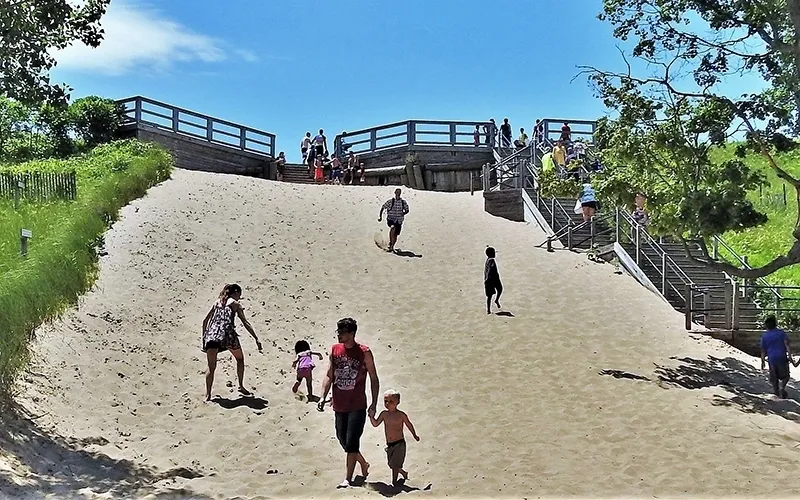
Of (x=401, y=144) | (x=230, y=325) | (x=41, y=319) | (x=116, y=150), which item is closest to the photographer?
(x=230, y=325)

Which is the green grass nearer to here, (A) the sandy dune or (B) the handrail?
(A) the sandy dune

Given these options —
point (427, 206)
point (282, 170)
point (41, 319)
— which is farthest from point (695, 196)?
point (282, 170)

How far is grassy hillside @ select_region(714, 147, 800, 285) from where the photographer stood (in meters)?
24.8

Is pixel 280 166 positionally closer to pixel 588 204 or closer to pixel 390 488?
pixel 588 204

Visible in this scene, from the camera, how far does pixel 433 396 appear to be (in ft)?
42.9

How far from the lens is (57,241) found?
15867 mm

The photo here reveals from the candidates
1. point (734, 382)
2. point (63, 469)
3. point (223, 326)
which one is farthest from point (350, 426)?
point (734, 382)

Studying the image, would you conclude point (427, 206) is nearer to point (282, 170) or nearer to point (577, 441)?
point (282, 170)

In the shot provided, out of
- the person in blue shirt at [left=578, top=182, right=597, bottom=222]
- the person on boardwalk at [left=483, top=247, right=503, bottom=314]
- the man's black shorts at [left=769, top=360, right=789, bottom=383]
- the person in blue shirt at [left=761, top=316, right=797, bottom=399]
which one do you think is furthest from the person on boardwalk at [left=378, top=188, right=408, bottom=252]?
the man's black shorts at [left=769, top=360, right=789, bottom=383]

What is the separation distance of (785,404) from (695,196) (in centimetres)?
322

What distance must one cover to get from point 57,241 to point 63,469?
7.02m

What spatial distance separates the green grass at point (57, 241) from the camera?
37.8ft

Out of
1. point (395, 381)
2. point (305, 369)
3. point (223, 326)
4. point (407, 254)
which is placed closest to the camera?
point (223, 326)

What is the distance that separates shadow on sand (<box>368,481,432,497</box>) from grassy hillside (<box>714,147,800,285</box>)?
16.5 m
